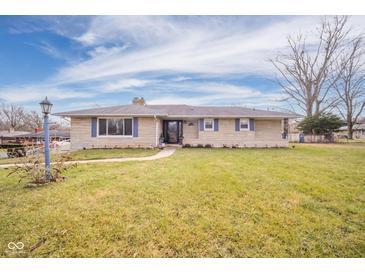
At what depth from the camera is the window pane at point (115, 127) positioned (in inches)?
488

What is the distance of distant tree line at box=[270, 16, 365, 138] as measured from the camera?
21.2 metres

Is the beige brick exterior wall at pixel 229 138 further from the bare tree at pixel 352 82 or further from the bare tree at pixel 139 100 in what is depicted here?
the bare tree at pixel 352 82

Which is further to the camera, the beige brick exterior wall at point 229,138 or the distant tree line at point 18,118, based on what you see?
the distant tree line at point 18,118

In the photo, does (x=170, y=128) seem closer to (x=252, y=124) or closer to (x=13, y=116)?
(x=252, y=124)

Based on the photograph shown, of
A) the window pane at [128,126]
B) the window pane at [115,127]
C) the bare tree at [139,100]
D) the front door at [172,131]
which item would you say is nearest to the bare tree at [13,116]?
the bare tree at [139,100]

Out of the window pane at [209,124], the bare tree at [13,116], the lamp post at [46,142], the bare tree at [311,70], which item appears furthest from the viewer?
the bare tree at [13,116]

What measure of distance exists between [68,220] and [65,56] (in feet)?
22.3

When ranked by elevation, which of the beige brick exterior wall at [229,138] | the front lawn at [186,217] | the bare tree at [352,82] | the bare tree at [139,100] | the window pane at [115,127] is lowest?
the front lawn at [186,217]

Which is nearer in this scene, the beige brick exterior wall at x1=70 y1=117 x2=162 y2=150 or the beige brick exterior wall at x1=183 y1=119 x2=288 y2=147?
the beige brick exterior wall at x1=70 y1=117 x2=162 y2=150

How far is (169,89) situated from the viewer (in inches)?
822

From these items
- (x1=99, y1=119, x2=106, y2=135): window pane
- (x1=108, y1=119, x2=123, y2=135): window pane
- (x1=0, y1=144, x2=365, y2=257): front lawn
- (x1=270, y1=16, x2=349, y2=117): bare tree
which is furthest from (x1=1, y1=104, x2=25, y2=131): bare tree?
(x1=270, y1=16, x2=349, y2=117): bare tree

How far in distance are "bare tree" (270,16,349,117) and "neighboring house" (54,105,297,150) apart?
13.8 m

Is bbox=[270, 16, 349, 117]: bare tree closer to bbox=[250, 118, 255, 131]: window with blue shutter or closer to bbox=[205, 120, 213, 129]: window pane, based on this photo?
bbox=[250, 118, 255, 131]: window with blue shutter
